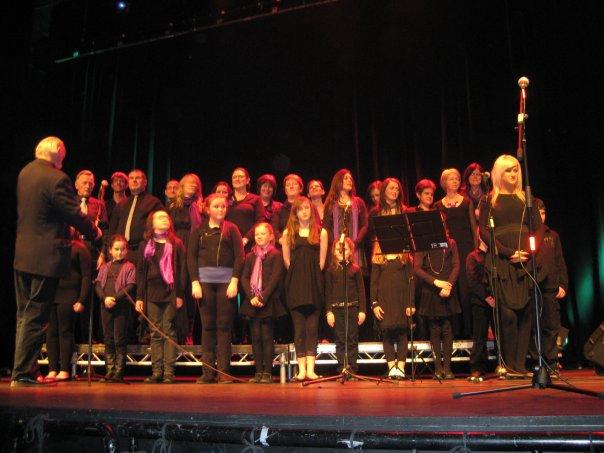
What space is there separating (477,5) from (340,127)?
98.9 inches

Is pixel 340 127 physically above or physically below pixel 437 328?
above

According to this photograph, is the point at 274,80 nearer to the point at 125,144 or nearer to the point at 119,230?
the point at 125,144

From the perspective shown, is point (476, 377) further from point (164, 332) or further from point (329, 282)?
point (164, 332)

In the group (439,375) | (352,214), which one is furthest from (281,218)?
(439,375)

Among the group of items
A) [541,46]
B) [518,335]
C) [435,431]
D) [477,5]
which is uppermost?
[477,5]

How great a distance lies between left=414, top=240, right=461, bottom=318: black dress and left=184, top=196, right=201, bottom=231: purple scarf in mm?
2677

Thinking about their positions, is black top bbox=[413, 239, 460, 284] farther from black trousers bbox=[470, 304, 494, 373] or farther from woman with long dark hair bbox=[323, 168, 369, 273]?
woman with long dark hair bbox=[323, 168, 369, 273]

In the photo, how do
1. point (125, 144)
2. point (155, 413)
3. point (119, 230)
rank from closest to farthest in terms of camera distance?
point (155, 413) → point (119, 230) → point (125, 144)

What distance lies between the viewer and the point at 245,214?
7309 mm

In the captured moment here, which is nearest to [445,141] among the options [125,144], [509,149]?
[509,149]

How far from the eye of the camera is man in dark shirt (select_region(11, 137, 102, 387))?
4867mm

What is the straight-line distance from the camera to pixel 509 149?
25.9 ft

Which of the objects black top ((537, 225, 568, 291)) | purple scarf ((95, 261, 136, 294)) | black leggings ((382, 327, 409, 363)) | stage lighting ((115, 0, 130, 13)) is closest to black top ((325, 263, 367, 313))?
black leggings ((382, 327, 409, 363))

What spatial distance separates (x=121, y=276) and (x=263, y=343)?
1740 mm
